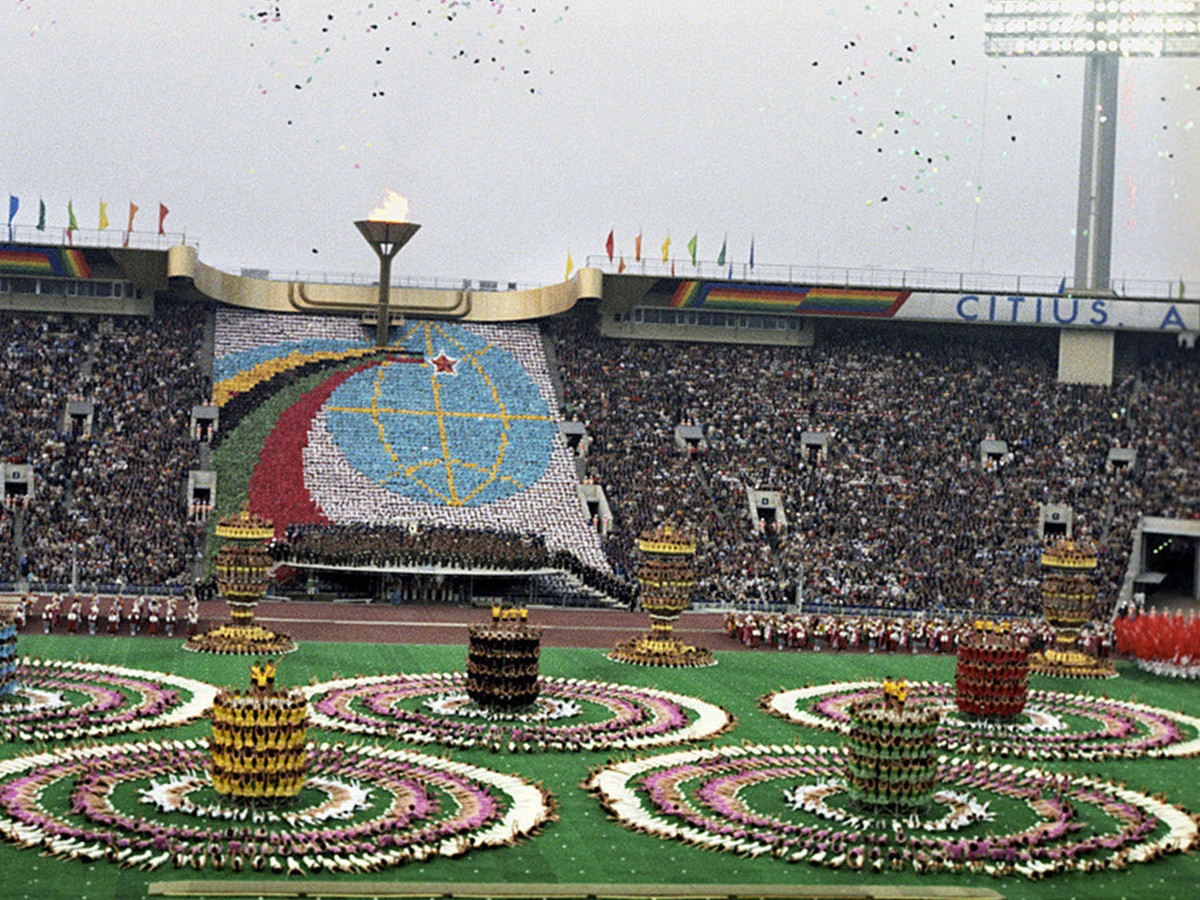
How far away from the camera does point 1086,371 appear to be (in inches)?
2879

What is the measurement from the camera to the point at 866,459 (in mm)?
67000

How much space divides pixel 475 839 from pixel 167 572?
35.0 m

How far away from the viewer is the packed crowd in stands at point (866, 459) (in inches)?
2303

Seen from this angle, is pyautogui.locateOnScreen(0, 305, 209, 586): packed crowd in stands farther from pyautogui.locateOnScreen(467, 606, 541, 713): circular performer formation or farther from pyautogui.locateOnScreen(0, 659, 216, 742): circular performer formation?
Result: pyautogui.locateOnScreen(467, 606, 541, 713): circular performer formation

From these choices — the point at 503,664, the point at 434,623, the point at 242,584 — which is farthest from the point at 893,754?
the point at 434,623

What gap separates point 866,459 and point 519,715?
38.9m

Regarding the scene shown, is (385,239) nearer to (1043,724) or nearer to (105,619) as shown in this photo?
(105,619)

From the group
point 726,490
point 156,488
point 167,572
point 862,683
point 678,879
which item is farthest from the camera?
point 726,490

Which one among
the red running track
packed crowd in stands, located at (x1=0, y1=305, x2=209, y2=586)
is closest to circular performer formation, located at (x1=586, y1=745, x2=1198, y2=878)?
the red running track

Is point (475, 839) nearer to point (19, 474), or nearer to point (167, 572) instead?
point (167, 572)

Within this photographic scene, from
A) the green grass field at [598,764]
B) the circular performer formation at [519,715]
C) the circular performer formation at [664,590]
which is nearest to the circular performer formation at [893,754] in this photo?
the green grass field at [598,764]

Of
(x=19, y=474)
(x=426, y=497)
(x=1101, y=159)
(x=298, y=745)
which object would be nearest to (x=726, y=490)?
(x=426, y=497)

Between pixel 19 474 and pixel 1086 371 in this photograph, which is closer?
pixel 19 474

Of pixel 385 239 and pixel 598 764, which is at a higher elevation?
pixel 385 239
